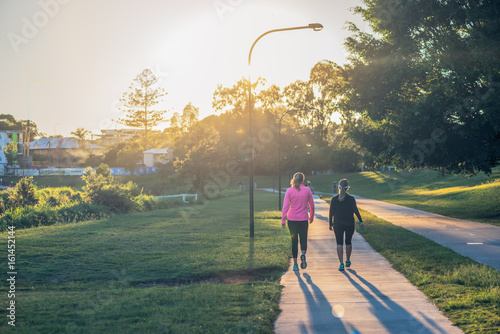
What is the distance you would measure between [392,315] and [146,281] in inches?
176

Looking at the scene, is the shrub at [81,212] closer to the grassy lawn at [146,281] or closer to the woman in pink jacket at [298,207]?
the grassy lawn at [146,281]

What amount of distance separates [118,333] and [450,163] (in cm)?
2068

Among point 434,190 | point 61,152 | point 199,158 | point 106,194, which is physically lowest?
point 434,190

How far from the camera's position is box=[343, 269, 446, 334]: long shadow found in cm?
555

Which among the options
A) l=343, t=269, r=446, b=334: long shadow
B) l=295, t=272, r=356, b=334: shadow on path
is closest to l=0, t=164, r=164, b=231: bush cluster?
l=295, t=272, r=356, b=334: shadow on path

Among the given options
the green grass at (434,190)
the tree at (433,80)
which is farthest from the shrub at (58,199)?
the green grass at (434,190)

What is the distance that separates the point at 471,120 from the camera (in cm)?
1998

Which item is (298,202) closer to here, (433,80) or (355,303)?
(355,303)

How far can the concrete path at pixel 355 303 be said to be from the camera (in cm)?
567

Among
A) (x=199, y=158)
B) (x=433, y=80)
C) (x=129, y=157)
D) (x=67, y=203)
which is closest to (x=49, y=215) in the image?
(x=67, y=203)

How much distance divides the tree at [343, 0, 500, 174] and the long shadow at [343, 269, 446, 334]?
1263 centimetres

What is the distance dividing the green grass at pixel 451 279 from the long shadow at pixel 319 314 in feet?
4.97

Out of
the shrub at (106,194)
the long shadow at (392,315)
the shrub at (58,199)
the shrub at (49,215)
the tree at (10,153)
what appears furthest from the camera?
the tree at (10,153)

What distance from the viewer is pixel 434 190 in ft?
160
